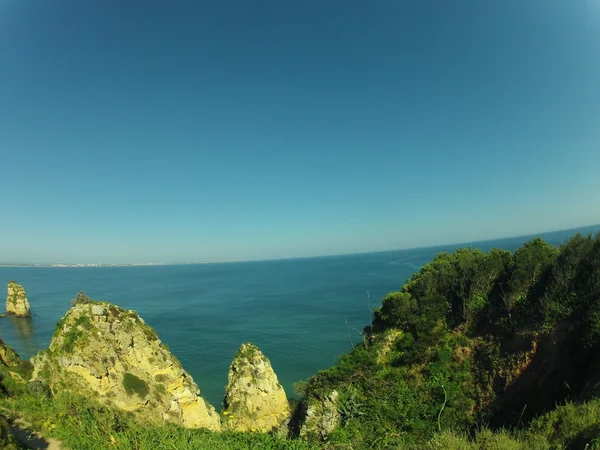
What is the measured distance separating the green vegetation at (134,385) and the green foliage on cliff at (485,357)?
36.0ft

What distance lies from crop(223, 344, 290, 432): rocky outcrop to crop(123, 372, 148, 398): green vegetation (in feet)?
27.2

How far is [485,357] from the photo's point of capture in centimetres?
2080

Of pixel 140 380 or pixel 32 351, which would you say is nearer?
pixel 140 380

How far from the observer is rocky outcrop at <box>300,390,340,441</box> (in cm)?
→ 2008

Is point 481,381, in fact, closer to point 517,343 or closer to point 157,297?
point 517,343

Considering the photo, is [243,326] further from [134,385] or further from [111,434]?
[111,434]

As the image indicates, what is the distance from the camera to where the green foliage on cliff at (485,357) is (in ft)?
53.6

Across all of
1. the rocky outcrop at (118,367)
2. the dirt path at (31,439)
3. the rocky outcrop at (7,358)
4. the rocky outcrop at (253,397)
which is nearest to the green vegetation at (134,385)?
the rocky outcrop at (118,367)

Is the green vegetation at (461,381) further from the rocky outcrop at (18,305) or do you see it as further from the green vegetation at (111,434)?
the rocky outcrop at (18,305)

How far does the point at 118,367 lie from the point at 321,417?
13.7 metres

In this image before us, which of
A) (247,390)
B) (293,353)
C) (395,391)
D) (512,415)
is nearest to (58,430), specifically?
(247,390)

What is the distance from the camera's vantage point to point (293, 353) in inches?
1973

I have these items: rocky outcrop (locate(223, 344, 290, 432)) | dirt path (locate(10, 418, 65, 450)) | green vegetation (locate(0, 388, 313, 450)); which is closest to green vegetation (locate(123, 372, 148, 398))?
green vegetation (locate(0, 388, 313, 450))

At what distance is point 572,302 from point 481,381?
7.17 m
